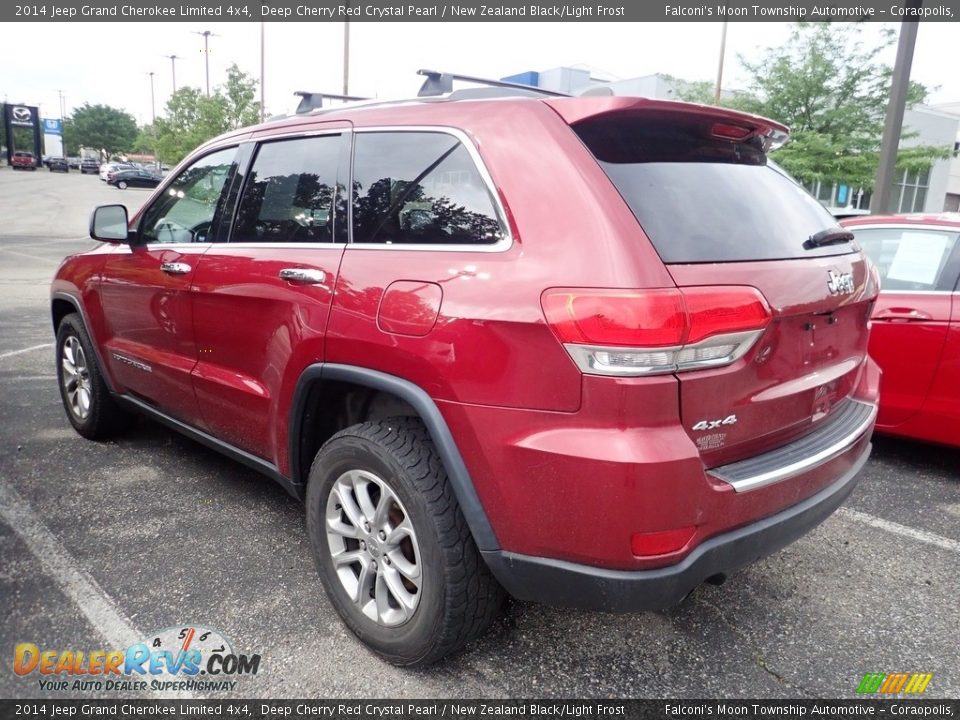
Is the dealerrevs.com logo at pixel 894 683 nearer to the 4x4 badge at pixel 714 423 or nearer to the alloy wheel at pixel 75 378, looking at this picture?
the 4x4 badge at pixel 714 423

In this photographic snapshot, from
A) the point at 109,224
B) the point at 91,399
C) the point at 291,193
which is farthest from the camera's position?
the point at 91,399

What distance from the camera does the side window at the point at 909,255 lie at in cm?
405

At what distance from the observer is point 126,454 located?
4168 millimetres

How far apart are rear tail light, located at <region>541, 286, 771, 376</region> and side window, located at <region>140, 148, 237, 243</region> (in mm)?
2034

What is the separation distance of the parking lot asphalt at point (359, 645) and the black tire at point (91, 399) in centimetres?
24

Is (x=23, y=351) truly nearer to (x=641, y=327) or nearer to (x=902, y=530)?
(x=641, y=327)

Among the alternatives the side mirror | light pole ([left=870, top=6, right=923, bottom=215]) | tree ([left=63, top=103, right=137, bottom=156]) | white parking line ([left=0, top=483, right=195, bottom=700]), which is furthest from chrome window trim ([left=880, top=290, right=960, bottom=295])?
tree ([left=63, top=103, right=137, bottom=156])

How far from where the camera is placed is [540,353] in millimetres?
1904

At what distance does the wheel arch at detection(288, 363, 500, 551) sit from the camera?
2055 millimetres

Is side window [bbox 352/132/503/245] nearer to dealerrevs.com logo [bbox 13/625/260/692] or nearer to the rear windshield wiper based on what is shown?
the rear windshield wiper

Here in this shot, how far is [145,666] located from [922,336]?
4.00 m

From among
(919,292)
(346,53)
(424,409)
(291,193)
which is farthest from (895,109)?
(346,53)

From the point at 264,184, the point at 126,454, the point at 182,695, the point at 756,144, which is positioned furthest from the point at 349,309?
the point at 126,454

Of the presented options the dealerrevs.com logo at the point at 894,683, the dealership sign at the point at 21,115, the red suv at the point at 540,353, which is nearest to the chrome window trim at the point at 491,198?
the red suv at the point at 540,353
